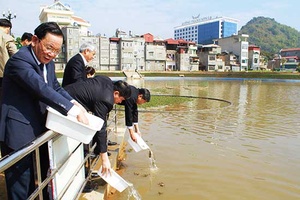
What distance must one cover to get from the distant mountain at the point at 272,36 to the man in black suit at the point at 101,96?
143050 mm

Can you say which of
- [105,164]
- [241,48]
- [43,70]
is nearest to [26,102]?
[43,70]

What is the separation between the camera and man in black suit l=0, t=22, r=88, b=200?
6.73ft

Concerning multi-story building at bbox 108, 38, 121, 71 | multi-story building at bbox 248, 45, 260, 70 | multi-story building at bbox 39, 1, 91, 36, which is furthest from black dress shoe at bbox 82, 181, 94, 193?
multi-story building at bbox 248, 45, 260, 70

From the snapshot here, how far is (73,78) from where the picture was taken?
4215 mm

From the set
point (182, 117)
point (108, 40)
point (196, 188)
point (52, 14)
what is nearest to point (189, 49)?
point (108, 40)

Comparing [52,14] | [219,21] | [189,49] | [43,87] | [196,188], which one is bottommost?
[196,188]

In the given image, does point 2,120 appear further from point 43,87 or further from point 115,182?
point 115,182

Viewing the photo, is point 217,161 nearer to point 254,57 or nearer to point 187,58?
point 187,58

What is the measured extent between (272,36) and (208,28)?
1795 inches

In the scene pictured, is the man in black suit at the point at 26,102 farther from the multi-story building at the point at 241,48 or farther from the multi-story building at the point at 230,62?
the multi-story building at the point at 241,48

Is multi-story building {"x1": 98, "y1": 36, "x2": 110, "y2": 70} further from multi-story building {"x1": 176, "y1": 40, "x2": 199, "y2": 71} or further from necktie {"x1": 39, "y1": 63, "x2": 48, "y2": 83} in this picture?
necktie {"x1": 39, "y1": 63, "x2": 48, "y2": 83}

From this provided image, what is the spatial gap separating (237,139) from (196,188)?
3.59 meters

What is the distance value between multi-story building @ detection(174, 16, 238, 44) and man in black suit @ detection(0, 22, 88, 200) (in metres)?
130

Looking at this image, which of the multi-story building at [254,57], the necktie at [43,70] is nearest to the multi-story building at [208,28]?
the multi-story building at [254,57]
